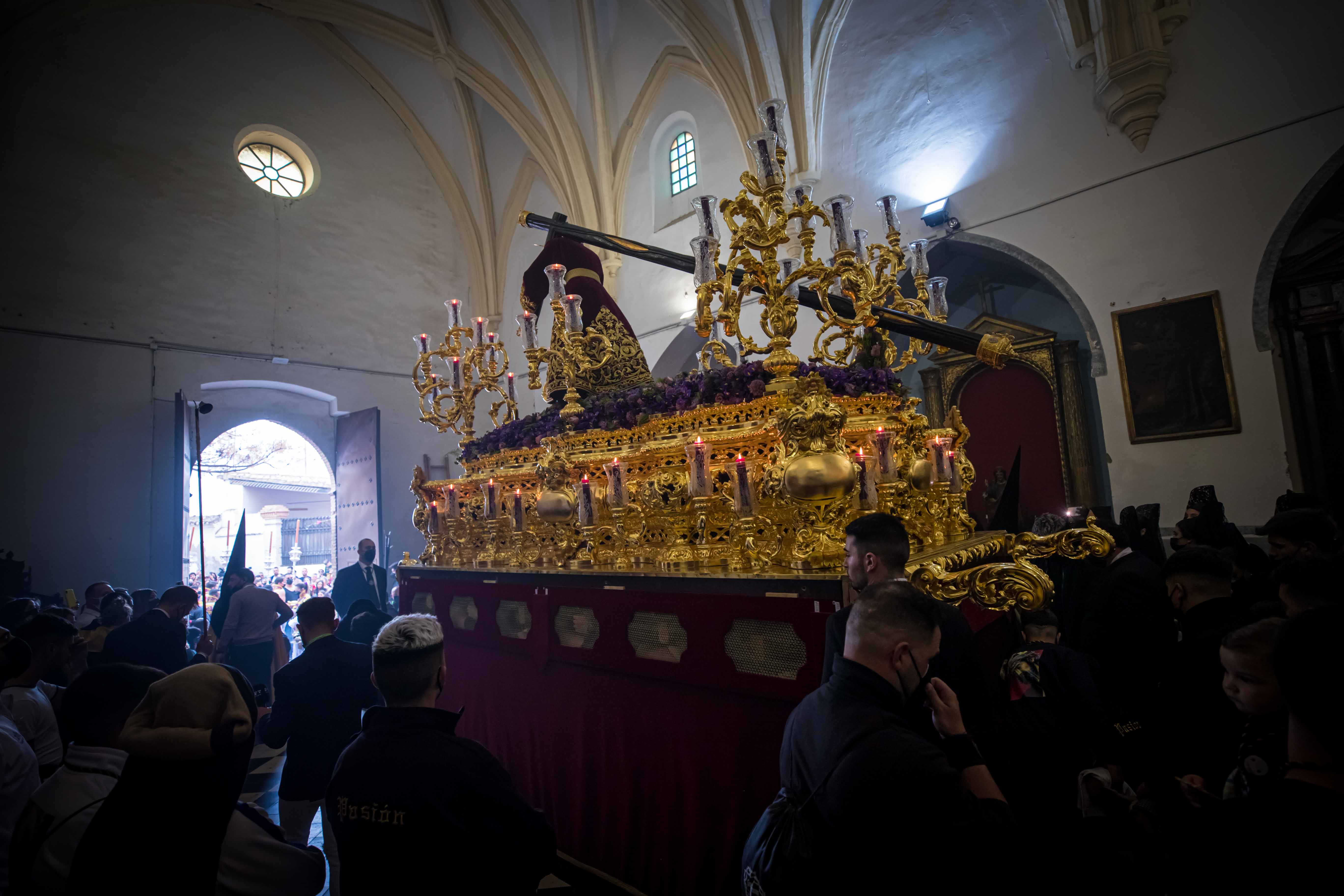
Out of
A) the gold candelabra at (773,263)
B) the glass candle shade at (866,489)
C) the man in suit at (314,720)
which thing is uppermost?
the gold candelabra at (773,263)

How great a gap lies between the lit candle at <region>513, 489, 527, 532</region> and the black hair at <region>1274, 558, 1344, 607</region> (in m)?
3.59

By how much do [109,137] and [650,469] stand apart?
10.9 meters

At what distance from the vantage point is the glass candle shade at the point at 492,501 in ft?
14.0

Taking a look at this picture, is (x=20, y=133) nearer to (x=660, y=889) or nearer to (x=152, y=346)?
(x=152, y=346)

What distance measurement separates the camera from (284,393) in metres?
10.7

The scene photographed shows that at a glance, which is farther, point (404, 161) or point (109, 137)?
point (404, 161)

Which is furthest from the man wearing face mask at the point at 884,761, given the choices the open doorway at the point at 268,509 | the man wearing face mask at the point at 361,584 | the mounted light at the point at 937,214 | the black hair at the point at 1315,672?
the open doorway at the point at 268,509

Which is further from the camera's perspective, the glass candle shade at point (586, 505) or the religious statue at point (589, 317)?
the religious statue at point (589, 317)

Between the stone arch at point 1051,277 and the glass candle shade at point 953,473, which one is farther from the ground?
the stone arch at point 1051,277

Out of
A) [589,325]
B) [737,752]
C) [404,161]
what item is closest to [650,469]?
[737,752]

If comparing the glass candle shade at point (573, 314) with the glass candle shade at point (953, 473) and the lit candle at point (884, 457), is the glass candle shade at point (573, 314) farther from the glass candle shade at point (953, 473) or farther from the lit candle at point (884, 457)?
the glass candle shade at point (953, 473)

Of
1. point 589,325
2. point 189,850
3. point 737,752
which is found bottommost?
point 737,752

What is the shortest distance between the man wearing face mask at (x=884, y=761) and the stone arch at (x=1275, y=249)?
649cm

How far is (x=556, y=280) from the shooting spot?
13.6 ft
